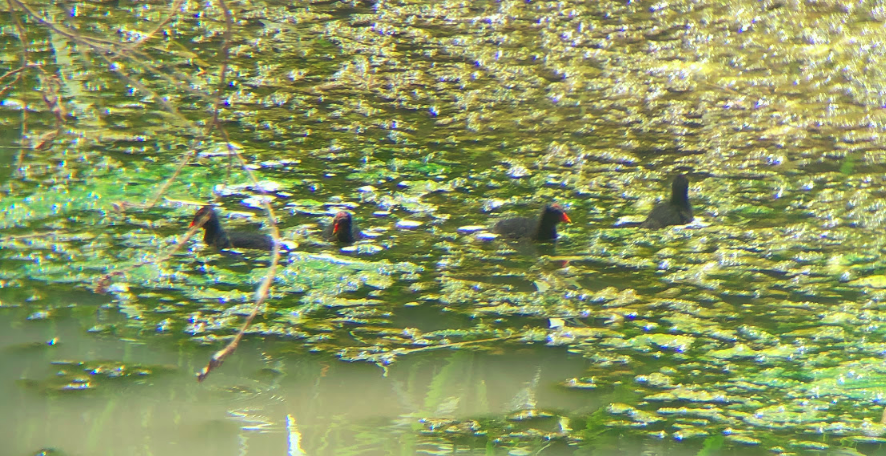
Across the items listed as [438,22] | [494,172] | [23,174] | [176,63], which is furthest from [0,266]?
[438,22]

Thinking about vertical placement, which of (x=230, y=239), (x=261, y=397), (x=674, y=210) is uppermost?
(x=674, y=210)

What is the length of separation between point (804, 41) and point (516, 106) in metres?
4.02

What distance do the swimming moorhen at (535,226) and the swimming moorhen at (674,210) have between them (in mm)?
657

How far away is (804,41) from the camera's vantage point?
11875mm

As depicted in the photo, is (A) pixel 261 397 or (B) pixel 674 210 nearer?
(A) pixel 261 397

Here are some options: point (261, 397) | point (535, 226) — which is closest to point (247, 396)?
point (261, 397)

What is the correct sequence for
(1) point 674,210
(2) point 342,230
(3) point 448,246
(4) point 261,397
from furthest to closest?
(1) point 674,210, (3) point 448,246, (2) point 342,230, (4) point 261,397

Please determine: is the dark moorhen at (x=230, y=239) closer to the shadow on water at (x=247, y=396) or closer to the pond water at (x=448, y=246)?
the pond water at (x=448, y=246)

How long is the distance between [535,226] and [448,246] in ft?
2.14

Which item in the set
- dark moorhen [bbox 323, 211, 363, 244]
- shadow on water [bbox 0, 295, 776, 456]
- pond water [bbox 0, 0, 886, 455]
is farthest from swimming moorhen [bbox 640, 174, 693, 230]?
dark moorhen [bbox 323, 211, 363, 244]

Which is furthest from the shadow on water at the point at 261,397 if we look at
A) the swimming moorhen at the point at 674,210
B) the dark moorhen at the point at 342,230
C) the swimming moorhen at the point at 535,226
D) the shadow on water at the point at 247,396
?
the swimming moorhen at the point at 674,210

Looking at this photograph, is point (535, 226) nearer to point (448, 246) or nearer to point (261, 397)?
point (448, 246)

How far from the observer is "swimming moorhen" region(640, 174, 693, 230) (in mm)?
7473

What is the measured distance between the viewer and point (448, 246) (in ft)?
23.7
